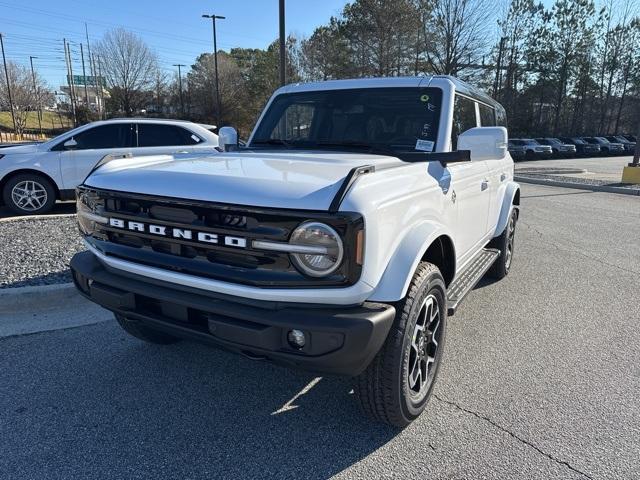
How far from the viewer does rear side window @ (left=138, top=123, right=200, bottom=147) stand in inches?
338

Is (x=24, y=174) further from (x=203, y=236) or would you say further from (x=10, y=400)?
(x=203, y=236)

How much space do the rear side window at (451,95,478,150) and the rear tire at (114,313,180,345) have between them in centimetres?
259

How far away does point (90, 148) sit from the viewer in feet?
27.2

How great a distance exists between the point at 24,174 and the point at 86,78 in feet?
172

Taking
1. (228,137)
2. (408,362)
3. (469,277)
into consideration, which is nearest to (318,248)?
(408,362)

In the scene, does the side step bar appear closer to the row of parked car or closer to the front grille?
the front grille

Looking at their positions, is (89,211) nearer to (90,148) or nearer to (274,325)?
(274,325)

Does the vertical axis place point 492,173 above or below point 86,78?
below

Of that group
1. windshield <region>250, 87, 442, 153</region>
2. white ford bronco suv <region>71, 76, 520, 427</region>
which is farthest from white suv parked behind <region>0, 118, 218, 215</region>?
white ford bronco suv <region>71, 76, 520, 427</region>

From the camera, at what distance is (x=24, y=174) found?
25.8ft

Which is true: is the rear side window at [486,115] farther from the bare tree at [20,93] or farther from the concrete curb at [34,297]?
the bare tree at [20,93]

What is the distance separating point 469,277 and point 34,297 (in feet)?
12.5

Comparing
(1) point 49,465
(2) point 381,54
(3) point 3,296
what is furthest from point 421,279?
(2) point 381,54

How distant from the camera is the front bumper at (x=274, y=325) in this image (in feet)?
6.55
